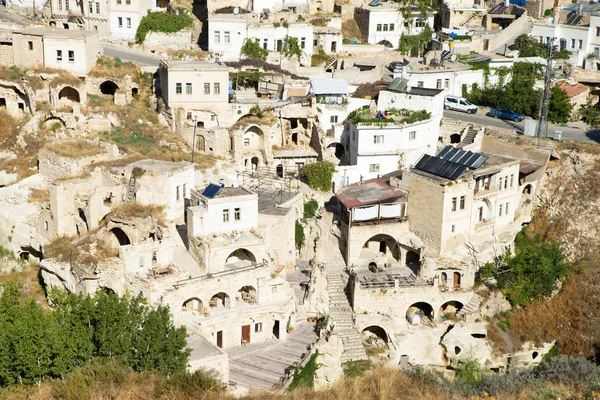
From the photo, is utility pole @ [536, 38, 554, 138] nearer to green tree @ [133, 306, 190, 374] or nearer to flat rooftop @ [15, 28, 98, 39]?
flat rooftop @ [15, 28, 98, 39]

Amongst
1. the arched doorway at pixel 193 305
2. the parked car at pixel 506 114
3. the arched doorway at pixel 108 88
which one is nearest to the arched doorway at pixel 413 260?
the arched doorway at pixel 193 305

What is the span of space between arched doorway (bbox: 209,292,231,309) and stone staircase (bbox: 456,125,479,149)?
71.4 feet

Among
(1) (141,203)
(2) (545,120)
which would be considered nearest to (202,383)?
(1) (141,203)

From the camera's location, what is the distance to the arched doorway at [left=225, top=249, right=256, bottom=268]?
56344mm

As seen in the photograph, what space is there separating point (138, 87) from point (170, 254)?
19348 millimetres

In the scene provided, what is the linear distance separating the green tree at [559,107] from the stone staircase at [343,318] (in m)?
22.3

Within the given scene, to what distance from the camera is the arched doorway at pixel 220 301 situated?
179ft

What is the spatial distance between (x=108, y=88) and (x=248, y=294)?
22.7 m

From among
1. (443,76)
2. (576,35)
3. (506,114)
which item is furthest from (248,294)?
(576,35)

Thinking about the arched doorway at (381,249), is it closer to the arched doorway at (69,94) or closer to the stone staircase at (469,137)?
the stone staircase at (469,137)

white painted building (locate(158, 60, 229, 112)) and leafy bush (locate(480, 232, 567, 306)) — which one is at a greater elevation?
white painted building (locate(158, 60, 229, 112))

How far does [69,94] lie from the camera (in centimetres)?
6862

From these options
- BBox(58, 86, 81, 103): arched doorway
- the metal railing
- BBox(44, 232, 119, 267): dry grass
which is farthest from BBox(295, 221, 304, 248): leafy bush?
BBox(58, 86, 81, 103): arched doorway

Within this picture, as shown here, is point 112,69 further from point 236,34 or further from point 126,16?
point 236,34
